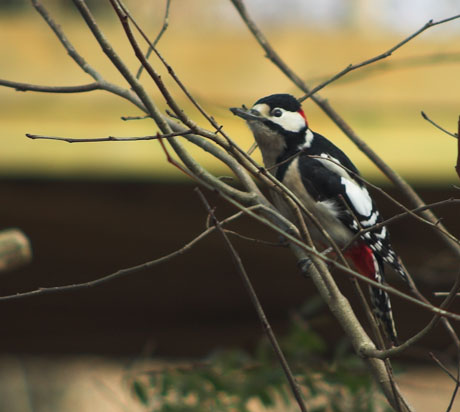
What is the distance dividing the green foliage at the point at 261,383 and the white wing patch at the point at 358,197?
43 cm

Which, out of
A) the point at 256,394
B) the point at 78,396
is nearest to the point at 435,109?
the point at 256,394

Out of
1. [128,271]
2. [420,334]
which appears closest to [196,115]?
[128,271]

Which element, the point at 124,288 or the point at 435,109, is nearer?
the point at 435,109

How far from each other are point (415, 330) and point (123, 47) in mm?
1562

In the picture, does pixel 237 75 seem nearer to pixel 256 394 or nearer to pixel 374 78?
pixel 374 78

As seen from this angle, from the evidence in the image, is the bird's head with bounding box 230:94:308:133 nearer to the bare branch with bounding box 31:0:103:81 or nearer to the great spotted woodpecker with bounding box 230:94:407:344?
the great spotted woodpecker with bounding box 230:94:407:344

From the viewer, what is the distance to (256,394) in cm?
210

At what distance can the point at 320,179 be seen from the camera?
1818 millimetres

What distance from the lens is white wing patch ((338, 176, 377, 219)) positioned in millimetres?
1806

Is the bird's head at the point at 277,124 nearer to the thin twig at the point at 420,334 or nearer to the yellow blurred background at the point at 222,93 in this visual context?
the yellow blurred background at the point at 222,93

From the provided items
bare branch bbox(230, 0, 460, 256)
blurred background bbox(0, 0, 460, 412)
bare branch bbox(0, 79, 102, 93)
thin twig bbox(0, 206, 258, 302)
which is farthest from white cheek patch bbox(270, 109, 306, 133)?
thin twig bbox(0, 206, 258, 302)

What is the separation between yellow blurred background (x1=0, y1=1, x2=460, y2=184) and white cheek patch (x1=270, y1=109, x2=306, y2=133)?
0.56 metres

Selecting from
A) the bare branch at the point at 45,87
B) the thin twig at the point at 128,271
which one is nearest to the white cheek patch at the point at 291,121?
the bare branch at the point at 45,87

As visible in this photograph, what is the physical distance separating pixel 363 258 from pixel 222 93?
0.86 m
